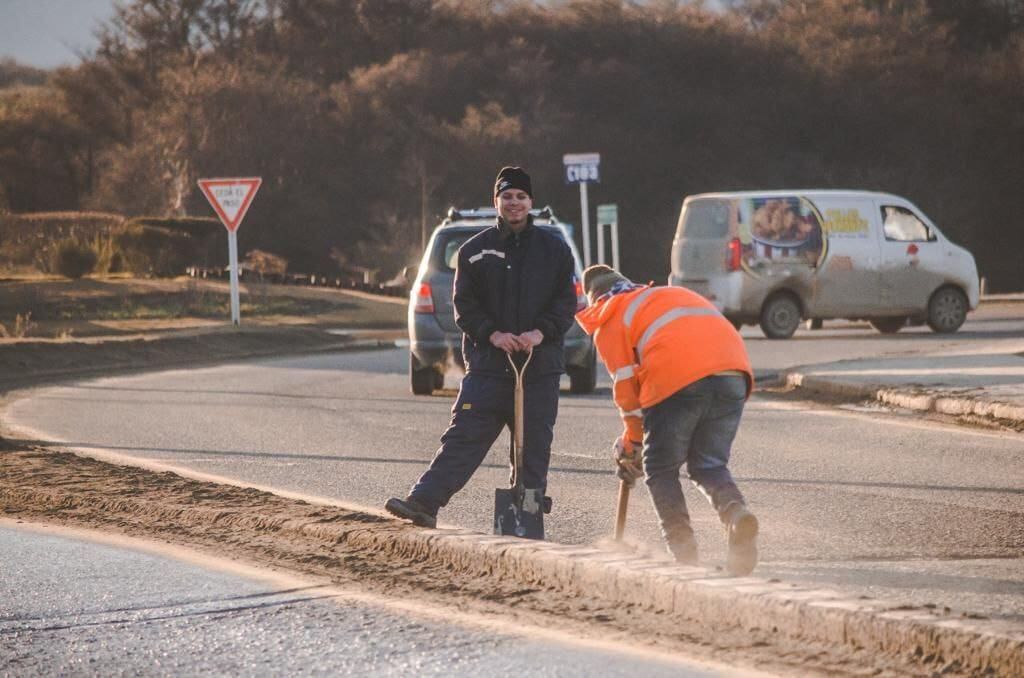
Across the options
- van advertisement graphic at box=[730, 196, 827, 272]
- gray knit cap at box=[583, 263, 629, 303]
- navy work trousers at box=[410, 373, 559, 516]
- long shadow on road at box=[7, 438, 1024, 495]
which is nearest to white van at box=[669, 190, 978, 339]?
van advertisement graphic at box=[730, 196, 827, 272]

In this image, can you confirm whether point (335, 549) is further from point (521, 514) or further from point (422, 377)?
point (422, 377)

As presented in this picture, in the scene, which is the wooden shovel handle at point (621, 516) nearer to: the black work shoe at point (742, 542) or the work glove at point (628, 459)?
the work glove at point (628, 459)

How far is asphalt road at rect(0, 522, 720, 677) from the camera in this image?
19.1 ft

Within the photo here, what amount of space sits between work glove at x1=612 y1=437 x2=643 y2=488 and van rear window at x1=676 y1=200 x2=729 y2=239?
17.7m

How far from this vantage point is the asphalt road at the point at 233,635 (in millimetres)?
5816

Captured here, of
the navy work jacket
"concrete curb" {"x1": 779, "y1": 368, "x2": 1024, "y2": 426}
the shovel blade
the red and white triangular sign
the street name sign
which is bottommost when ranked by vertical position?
"concrete curb" {"x1": 779, "y1": 368, "x2": 1024, "y2": 426}

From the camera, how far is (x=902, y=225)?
84.5 feet

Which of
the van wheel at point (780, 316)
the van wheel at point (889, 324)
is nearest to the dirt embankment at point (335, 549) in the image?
the van wheel at point (780, 316)

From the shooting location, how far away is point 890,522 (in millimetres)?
8844

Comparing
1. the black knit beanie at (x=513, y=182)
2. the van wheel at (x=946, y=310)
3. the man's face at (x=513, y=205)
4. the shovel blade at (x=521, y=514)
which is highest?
the black knit beanie at (x=513, y=182)

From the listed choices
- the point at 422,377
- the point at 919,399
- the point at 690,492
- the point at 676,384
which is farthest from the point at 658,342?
the point at 422,377

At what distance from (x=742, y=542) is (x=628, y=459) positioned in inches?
30.8

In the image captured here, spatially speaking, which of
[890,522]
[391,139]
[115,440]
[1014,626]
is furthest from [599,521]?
[391,139]

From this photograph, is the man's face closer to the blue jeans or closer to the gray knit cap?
the gray knit cap
